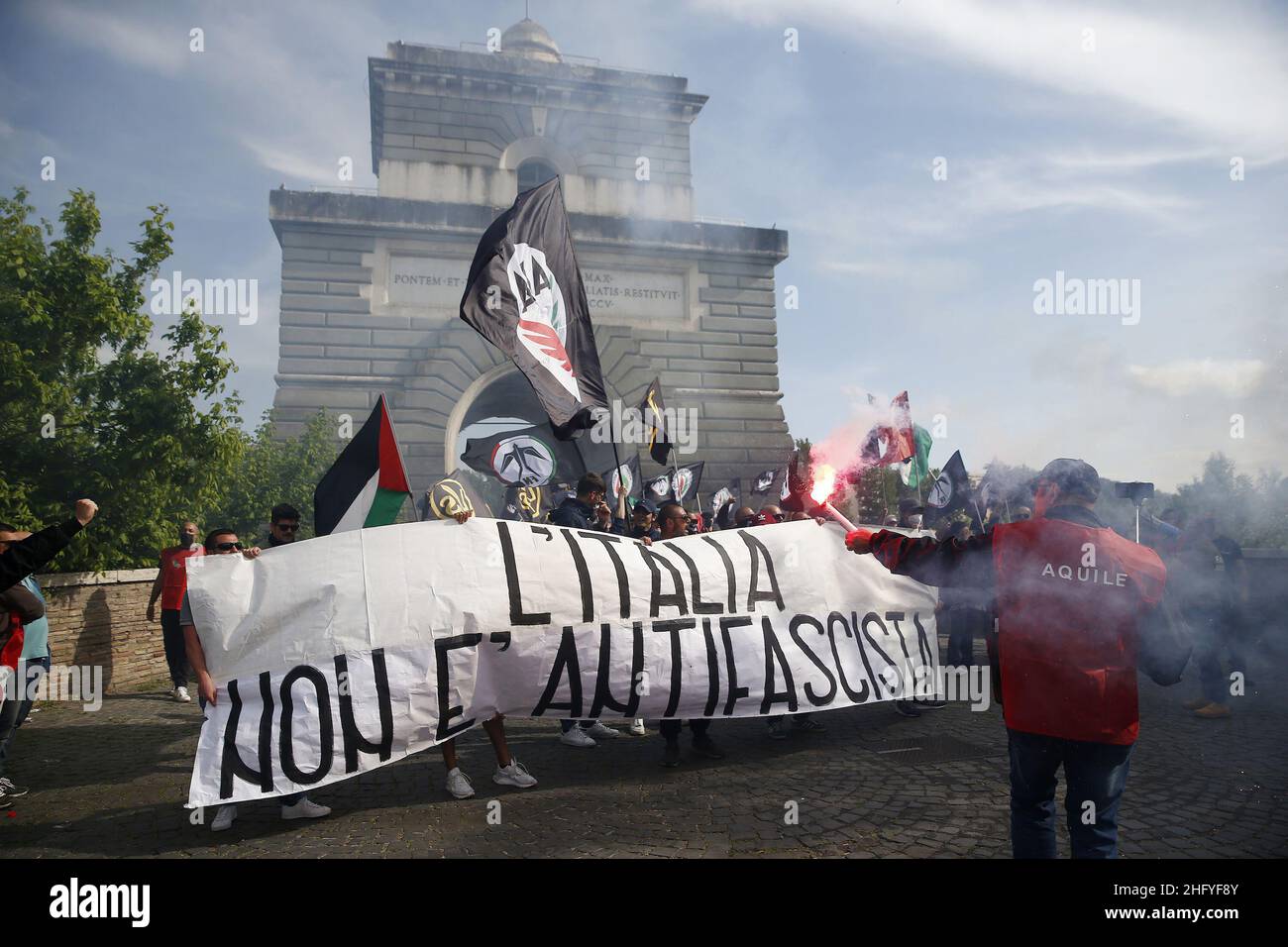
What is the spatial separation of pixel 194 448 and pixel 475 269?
6.45m

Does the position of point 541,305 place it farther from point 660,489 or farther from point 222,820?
point 660,489

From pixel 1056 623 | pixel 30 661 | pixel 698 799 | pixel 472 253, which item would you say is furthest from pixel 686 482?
pixel 1056 623

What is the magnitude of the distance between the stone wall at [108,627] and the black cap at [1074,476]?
400 inches

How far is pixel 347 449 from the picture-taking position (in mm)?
5734

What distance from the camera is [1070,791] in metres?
3.03

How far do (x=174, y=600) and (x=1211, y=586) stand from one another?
10742 millimetres

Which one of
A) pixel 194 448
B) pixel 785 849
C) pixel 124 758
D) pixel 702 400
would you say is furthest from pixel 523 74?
pixel 785 849

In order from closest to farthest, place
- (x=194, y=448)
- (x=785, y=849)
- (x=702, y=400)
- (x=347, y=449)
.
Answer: (x=785, y=849) < (x=347, y=449) < (x=194, y=448) < (x=702, y=400)

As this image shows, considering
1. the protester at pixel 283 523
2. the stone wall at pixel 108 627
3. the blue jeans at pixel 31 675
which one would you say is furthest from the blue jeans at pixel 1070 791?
the stone wall at pixel 108 627

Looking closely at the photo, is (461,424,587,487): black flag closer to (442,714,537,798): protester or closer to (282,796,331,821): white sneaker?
(442,714,537,798): protester

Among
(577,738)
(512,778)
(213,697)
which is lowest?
(577,738)

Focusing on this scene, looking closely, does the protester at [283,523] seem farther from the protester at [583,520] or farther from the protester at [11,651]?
the protester at [583,520]

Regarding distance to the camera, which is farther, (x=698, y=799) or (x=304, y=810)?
(x=698, y=799)
